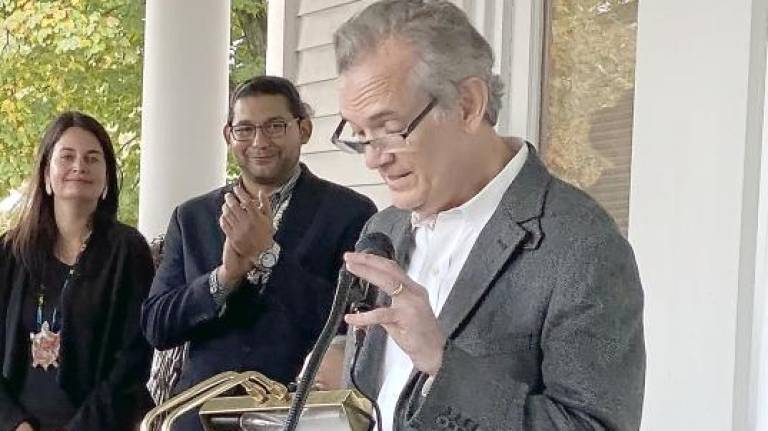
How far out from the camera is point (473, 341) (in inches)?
63.4

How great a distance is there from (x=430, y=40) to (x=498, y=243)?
0.29 m

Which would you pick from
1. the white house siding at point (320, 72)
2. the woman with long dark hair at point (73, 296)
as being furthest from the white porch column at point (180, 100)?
the woman with long dark hair at point (73, 296)

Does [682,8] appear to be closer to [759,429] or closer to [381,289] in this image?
[759,429]

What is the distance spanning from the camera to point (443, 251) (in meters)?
1.79

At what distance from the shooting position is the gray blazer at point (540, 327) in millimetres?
1493

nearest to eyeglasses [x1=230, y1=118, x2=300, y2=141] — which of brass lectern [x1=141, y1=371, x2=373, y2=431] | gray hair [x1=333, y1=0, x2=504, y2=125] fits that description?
gray hair [x1=333, y1=0, x2=504, y2=125]

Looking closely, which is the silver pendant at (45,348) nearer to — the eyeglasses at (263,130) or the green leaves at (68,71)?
the eyeglasses at (263,130)

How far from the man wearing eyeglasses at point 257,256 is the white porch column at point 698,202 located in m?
0.70

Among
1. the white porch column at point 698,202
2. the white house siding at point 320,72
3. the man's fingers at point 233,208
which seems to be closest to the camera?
the white porch column at point 698,202

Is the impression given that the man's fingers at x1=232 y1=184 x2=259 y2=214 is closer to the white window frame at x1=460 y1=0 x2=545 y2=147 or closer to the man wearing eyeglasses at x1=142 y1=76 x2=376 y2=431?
the man wearing eyeglasses at x1=142 y1=76 x2=376 y2=431

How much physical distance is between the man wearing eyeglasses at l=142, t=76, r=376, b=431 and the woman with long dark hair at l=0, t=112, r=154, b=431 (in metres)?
0.32

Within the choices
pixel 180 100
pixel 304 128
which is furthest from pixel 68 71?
pixel 304 128

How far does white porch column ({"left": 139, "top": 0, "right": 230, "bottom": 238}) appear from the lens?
17.4ft

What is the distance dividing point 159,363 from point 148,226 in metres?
2.01
